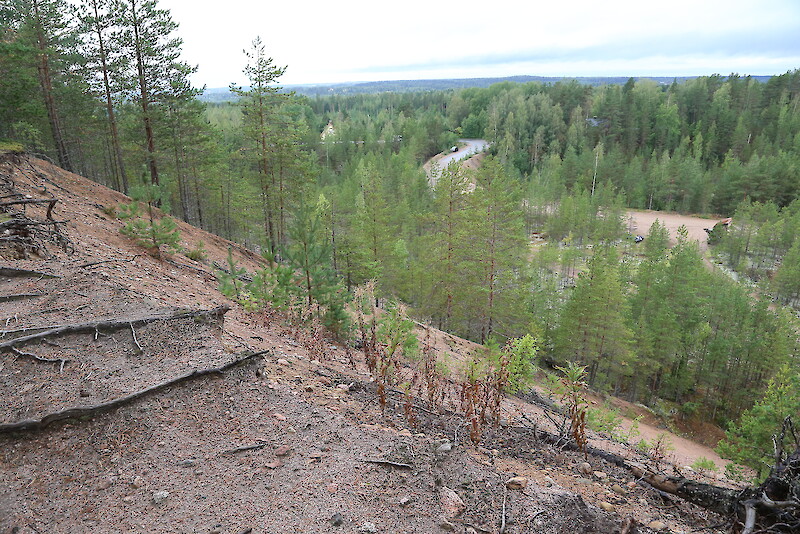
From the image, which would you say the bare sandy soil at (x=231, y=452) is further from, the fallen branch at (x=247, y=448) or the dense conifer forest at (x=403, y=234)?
the dense conifer forest at (x=403, y=234)

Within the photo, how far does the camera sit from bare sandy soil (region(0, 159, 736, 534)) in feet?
11.3

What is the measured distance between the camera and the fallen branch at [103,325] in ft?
15.3

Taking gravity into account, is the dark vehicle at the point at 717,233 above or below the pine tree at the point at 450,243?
below

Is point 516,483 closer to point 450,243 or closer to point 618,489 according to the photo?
point 618,489

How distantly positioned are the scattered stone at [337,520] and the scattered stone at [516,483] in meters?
1.48

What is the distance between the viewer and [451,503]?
3691 millimetres

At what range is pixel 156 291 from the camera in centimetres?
761

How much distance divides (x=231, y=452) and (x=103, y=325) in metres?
2.35

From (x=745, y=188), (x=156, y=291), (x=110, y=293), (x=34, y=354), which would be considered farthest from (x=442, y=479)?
(x=745, y=188)

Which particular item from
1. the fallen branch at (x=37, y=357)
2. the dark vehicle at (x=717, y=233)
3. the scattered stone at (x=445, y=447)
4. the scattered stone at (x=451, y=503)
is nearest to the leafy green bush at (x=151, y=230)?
the fallen branch at (x=37, y=357)

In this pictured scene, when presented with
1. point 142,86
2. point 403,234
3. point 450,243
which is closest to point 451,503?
point 450,243

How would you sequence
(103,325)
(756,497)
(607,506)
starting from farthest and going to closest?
(103,325) < (607,506) < (756,497)

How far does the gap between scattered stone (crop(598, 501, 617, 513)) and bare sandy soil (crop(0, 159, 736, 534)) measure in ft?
0.05

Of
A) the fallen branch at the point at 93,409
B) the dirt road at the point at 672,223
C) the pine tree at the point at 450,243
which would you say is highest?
the fallen branch at the point at 93,409
